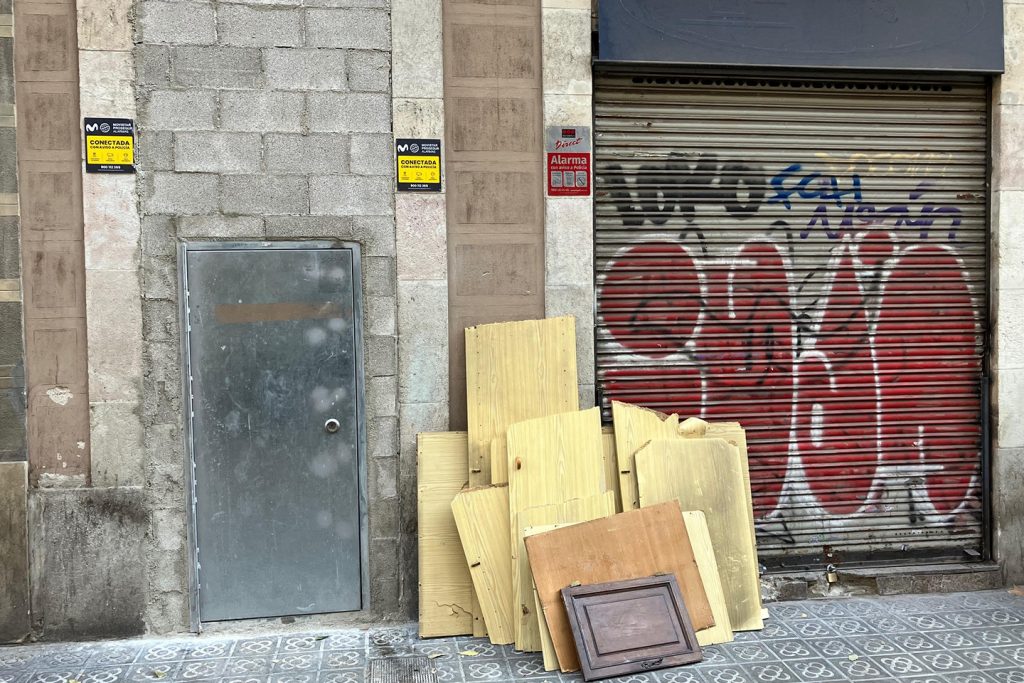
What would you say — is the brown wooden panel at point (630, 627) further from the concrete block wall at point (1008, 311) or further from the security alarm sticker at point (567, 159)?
the concrete block wall at point (1008, 311)

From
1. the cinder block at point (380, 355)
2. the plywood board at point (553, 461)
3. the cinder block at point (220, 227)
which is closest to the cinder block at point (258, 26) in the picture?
the cinder block at point (220, 227)

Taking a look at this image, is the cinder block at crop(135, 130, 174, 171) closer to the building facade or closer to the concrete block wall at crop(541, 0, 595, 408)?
the building facade

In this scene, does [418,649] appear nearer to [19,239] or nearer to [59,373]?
[59,373]

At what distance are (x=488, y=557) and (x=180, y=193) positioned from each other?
2.57 meters

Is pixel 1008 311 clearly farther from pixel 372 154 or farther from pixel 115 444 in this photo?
pixel 115 444

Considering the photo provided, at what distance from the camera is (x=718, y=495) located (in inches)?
182

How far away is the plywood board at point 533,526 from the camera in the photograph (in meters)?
4.30

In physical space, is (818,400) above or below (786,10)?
below

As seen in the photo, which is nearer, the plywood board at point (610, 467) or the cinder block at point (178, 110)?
the cinder block at point (178, 110)

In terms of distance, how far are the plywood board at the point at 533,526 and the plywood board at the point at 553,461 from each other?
0.04 metres

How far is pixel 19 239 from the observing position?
4.50m

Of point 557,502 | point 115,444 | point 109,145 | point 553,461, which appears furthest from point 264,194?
point 557,502

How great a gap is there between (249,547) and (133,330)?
134 centimetres

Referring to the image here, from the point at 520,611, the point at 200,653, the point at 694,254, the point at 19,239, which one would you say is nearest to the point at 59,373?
the point at 19,239
